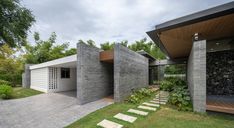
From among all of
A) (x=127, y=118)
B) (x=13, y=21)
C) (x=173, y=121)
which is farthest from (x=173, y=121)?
(x=13, y=21)

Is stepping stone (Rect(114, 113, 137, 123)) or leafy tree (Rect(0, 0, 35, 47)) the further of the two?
leafy tree (Rect(0, 0, 35, 47))

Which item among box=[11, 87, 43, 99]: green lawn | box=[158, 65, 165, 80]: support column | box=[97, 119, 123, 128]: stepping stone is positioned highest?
box=[158, 65, 165, 80]: support column

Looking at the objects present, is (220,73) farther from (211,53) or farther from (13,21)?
(13,21)

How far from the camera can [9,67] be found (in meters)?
16.6

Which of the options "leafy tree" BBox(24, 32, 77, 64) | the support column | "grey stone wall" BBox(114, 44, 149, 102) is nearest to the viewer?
"grey stone wall" BBox(114, 44, 149, 102)

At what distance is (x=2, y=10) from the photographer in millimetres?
4527

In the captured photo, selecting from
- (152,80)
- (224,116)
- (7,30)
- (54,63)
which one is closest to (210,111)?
(224,116)

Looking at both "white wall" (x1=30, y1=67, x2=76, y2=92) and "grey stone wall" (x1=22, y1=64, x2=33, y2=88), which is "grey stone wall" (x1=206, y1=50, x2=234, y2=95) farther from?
"grey stone wall" (x1=22, y1=64, x2=33, y2=88)

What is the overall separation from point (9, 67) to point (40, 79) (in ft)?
26.9

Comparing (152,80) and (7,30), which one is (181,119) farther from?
(152,80)

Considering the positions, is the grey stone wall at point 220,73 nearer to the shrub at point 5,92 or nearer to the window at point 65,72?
the window at point 65,72

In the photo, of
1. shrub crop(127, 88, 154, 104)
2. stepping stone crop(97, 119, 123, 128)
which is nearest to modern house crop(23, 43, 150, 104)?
shrub crop(127, 88, 154, 104)

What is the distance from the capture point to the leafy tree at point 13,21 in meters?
4.59

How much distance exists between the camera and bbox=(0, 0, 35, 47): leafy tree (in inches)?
181
